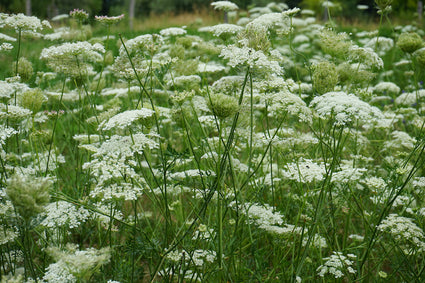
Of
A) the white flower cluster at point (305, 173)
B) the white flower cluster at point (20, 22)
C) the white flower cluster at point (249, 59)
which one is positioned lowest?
the white flower cluster at point (305, 173)

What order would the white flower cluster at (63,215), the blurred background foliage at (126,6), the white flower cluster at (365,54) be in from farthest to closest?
the blurred background foliage at (126,6)
the white flower cluster at (365,54)
the white flower cluster at (63,215)

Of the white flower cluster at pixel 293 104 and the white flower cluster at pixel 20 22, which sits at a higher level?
the white flower cluster at pixel 20 22

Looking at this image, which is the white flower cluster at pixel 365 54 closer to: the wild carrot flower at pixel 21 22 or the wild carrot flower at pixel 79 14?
the wild carrot flower at pixel 79 14

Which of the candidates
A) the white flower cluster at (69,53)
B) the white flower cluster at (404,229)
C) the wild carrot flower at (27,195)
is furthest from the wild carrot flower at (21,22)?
the white flower cluster at (404,229)

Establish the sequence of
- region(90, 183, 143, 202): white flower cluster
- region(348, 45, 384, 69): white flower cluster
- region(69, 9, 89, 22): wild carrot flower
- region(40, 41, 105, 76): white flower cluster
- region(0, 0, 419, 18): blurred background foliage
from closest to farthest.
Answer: region(90, 183, 143, 202): white flower cluster, region(40, 41, 105, 76): white flower cluster, region(348, 45, 384, 69): white flower cluster, region(69, 9, 89, 22): wild carrot flower, region(0, 0, 419, 18): blurred background foliage

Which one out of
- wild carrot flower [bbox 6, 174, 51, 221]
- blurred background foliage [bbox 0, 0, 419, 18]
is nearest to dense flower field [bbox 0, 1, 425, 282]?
wild carrot flower [bbox 6, 174, 51, 221]

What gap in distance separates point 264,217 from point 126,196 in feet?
3.08

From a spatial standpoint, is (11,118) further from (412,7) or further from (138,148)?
(412,7)

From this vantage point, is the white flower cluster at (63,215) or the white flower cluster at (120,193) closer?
the white flower cluster at (120,193)

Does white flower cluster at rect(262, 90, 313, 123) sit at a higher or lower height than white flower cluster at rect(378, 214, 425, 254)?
higher

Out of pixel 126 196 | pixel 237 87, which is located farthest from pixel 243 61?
pixel 126 196

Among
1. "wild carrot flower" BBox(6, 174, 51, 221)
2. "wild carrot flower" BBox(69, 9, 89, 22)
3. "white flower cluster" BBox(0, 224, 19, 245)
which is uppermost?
"wild carrot flower" BBox(69, 9, 89, 22)

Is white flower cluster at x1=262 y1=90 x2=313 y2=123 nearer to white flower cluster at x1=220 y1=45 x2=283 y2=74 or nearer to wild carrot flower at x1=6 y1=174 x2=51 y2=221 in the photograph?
white flower cluster at x1=220 y1=45 x2=283 y2=74

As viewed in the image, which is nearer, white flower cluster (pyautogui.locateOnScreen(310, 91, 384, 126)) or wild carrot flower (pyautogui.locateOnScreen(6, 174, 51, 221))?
wild carrot flower (pyautogui.locateOnScreen(6, 174, 51, 221))
